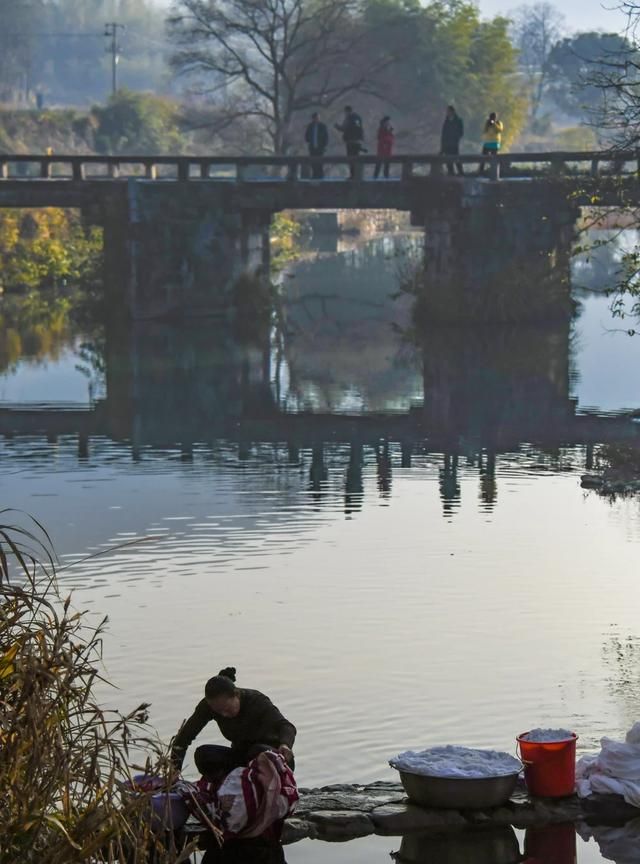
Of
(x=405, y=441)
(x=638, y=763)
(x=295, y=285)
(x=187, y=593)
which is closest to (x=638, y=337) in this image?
(x=295, y=285)

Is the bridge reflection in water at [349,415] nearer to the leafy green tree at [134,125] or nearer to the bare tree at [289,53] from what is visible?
the bare tree at [289,53]

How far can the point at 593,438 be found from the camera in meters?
24.4

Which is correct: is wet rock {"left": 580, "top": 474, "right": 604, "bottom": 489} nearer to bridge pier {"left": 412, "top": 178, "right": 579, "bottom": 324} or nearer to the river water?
the river water

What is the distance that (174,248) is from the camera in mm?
41000

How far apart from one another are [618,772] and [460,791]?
32.7 inches

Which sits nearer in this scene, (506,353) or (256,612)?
(256,612)

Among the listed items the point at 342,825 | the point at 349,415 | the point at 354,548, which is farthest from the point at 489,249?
the point at 342,825

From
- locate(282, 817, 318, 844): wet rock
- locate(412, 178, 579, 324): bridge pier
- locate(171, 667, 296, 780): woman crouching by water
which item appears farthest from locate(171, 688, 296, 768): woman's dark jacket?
locate(412, 178, 579, 324): bridge pier

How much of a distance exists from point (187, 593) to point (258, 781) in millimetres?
5824

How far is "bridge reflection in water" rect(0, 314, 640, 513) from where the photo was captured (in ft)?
75.7

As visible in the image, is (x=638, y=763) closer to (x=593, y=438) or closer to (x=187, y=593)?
(x=187, y=593)

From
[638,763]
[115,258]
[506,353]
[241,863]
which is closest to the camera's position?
[241,863]

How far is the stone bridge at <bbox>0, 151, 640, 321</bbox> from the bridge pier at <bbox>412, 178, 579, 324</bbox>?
0.02 m

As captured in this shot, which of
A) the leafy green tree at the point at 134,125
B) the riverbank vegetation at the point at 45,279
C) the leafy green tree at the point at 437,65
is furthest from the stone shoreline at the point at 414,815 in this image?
the leafy green tree at the point at 134,125
